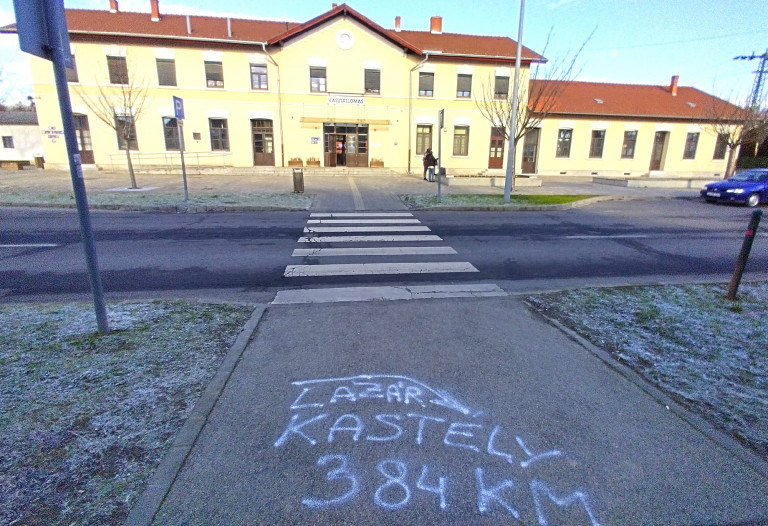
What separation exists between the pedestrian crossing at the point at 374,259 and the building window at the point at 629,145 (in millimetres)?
29383

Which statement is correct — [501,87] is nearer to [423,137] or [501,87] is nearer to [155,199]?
[423,137]

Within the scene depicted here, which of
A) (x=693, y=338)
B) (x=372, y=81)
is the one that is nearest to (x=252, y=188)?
(x=372, y=81)

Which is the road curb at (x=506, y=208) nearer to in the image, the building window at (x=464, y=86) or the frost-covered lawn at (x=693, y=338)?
the frost-covered lawn at (x=693, y=338)

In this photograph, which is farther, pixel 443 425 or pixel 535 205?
pixel 535 205

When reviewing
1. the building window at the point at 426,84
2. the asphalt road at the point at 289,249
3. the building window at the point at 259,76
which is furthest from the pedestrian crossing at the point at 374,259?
the building window at the point at 426,84

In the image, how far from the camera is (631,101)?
32.7 m

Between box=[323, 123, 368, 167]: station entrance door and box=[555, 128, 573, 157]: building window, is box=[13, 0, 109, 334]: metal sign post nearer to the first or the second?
box=[323, 123, 368, 167]: station entrance door

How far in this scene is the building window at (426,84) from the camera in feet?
90.7

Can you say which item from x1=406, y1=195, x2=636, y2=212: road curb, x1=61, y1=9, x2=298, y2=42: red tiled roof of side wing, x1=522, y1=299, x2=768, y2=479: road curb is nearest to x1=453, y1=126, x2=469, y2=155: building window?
x1=61, y1=9, x2=298, y2=42: red tiled roof of side wing

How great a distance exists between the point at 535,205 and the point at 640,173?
2500cm

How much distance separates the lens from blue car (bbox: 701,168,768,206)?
54.4 feet

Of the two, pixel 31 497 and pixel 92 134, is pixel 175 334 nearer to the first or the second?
pixel 31 497

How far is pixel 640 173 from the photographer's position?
109 feet

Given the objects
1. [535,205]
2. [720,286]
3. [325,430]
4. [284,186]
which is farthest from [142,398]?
[284,186]
